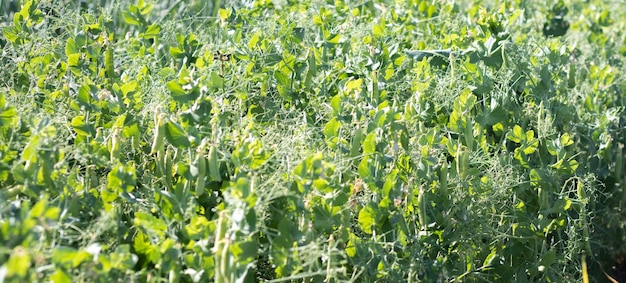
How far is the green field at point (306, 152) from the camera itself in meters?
1.73

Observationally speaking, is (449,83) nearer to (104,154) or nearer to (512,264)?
(512,264)

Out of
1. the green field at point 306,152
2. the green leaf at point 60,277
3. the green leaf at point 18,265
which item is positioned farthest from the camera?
the green field at point 306,152

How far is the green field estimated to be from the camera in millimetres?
1731

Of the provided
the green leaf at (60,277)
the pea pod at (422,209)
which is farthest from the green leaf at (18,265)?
the pea pod at (422,209)

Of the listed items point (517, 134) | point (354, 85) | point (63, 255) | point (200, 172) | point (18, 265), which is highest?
point (18, 265)

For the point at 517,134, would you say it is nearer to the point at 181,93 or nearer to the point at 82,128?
the point at 181,93

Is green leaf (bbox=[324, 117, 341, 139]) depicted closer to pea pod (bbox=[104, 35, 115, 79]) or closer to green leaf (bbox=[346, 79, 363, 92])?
green leaf (bbox=[346, 79, 363, 92])

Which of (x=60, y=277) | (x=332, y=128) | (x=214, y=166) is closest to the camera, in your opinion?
(x=60, y=277)

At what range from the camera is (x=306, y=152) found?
6.50 feet

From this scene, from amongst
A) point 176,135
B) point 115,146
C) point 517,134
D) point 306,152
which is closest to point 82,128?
point 115,146

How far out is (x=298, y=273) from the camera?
1.85 m

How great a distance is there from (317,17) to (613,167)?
1211 millimetres

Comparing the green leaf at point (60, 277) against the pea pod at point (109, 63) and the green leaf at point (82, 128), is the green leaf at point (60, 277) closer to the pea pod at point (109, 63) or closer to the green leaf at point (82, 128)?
the green leaf at point (82, 128)

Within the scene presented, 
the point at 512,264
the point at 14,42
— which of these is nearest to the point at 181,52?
the point at 14,42
